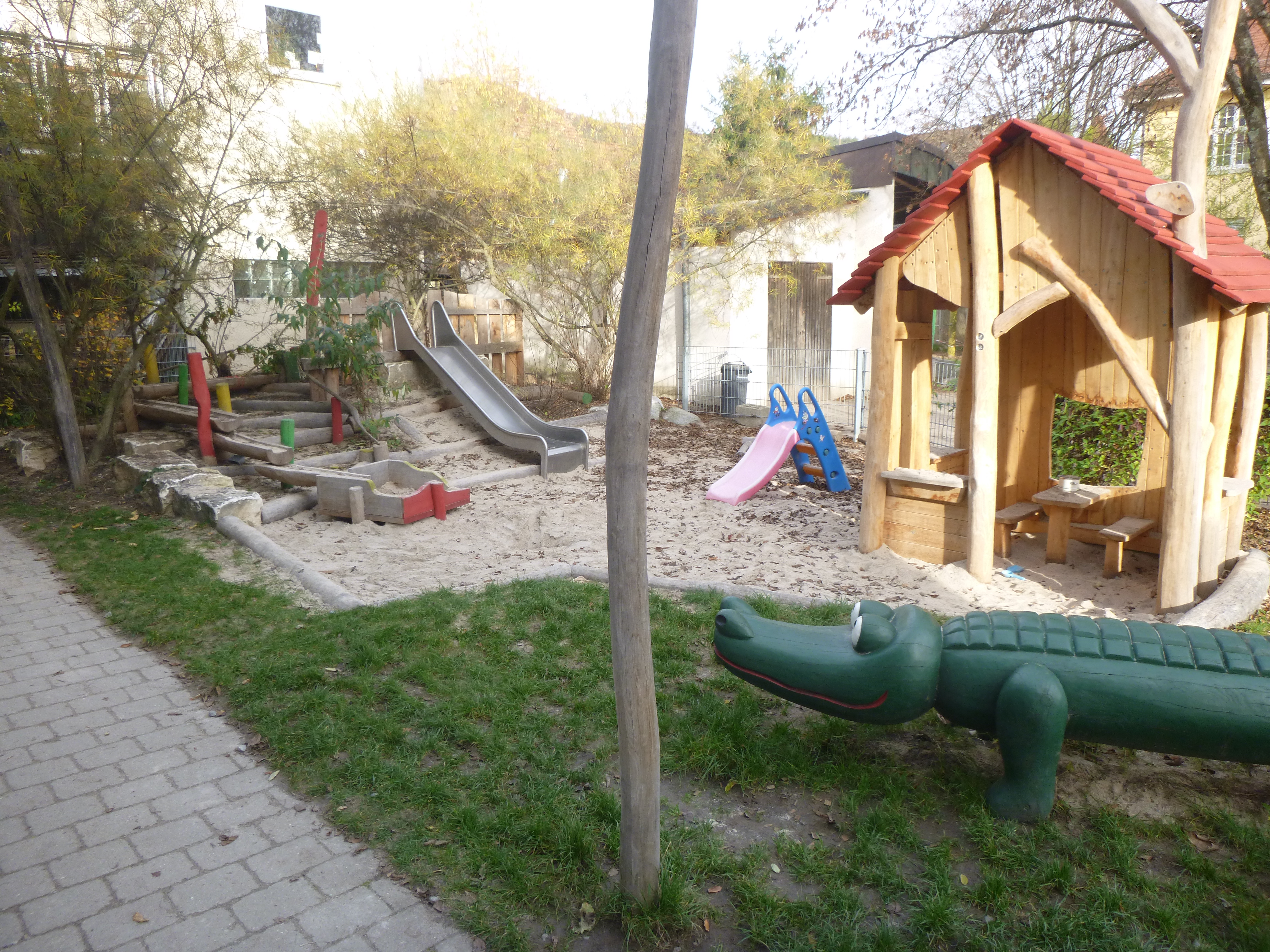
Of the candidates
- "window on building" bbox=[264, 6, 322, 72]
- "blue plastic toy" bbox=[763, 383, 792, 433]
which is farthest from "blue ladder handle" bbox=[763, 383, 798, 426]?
"window on building" bbox=[264, 6, 322, 72]

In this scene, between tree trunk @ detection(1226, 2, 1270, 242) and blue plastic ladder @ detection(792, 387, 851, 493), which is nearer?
tree trunk @ detection(1226, 2, 1270, 242)

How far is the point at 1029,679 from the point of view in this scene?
10.0 ft

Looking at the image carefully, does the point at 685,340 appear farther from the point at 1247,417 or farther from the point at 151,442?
the point at 1247,417

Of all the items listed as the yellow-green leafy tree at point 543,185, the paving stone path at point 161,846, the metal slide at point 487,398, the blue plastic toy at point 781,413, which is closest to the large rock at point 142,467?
the metal slide at point 487,398

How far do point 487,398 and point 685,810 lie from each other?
9.04 metres

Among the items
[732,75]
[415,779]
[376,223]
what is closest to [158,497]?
[415,779]

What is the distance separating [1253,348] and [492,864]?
6.04m

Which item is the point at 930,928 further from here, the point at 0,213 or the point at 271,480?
the point at 0,213

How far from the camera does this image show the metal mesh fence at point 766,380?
561 inches

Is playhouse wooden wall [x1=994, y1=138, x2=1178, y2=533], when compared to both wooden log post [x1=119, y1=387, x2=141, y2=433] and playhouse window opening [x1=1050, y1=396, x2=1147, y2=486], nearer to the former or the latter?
playhouse window opening [x1=1050, y1=396, x2=1147, y2=486]

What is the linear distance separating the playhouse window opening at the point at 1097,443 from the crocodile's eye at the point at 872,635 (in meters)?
4.98

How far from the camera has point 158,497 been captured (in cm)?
790

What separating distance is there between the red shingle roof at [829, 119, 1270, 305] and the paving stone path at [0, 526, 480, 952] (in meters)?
5.33

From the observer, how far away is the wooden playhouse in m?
5.46
